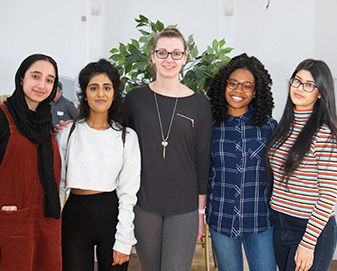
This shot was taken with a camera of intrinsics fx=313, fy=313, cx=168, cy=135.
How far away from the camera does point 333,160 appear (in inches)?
55.1

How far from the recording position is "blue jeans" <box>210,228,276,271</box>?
5.49ft

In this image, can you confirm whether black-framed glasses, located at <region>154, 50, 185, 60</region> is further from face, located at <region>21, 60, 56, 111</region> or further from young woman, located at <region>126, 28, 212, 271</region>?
face, located at <region>21, 60, 56, 111</region>

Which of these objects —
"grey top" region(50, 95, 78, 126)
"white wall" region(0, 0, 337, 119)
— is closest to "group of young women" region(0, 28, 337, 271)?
"grey top" region(50, 95, 78, 126)

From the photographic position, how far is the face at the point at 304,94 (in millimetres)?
1541

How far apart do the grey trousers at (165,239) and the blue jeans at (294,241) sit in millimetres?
443

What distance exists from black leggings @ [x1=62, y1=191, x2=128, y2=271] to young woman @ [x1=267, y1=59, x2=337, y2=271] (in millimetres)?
841

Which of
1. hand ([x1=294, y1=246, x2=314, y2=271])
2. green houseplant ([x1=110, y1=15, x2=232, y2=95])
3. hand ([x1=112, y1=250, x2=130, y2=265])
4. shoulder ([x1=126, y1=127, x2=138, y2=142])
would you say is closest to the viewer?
hand ([x1=294, y1=246, x2=314, y2=271])

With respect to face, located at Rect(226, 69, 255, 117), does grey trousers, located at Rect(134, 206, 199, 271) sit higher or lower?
lower

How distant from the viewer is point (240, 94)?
5.76 ft

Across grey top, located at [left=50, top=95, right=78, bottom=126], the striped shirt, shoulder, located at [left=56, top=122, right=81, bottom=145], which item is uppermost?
grey top, located at [left=50, top=95, right=78, bottom=126]

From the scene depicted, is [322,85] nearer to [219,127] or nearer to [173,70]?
[219,127]

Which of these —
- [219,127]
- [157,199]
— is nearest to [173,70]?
[219,127]

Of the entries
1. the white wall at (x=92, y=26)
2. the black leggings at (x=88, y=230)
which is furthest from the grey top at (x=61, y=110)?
the black leggings at (x=88, y=230)

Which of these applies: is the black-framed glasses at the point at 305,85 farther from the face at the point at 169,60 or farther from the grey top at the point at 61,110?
the grey top at the point at 61,110
